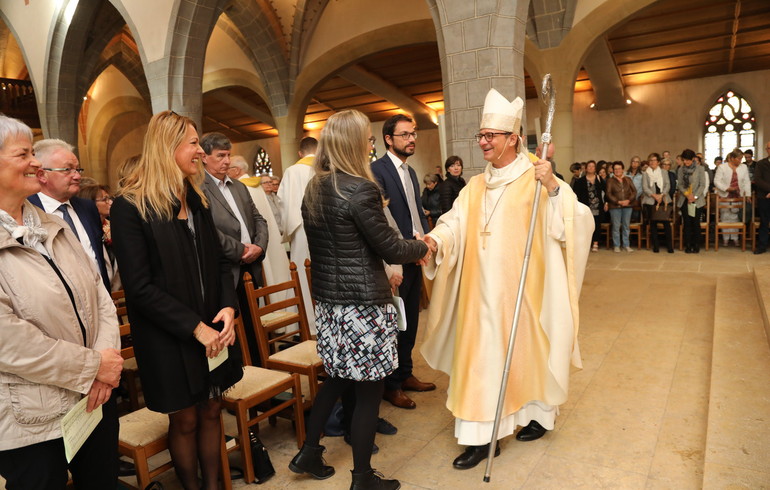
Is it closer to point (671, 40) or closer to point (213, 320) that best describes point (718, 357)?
point (213, 320)

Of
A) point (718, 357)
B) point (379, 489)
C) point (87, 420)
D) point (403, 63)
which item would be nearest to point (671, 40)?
point (403, 63)

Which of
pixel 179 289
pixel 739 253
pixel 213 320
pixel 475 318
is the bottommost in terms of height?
pixel 739 253

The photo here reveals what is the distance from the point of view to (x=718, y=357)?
326 centimetres

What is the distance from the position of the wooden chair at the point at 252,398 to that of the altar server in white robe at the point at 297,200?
1.51m

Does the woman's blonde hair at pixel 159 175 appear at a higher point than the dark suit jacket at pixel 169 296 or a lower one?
higher

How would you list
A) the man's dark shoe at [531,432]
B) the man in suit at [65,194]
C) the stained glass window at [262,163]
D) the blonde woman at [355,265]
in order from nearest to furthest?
the blonde woman at [355,265] < the man in suit at [65,194] < the man's dark shoe at [531,432] < the stained glass window at [262,163]

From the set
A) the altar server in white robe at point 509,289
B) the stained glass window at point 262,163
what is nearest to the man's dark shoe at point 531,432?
the altar server in white robe at point 509,289

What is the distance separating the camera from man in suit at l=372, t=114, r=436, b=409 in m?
2.97

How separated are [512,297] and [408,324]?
2.69ft

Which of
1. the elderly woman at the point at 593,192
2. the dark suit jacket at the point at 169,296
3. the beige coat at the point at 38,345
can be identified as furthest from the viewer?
the elderly woman at the point at 593,192

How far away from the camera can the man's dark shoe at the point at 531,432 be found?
8.40ft

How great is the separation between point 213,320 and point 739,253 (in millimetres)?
7739

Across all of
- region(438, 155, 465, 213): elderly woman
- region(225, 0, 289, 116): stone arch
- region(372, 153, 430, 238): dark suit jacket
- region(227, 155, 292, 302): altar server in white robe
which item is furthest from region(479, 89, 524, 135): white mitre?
region(225, 0, 289, 116): stone arch

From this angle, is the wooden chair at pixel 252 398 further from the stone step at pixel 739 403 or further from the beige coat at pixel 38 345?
the stone step at pixel 739 403
